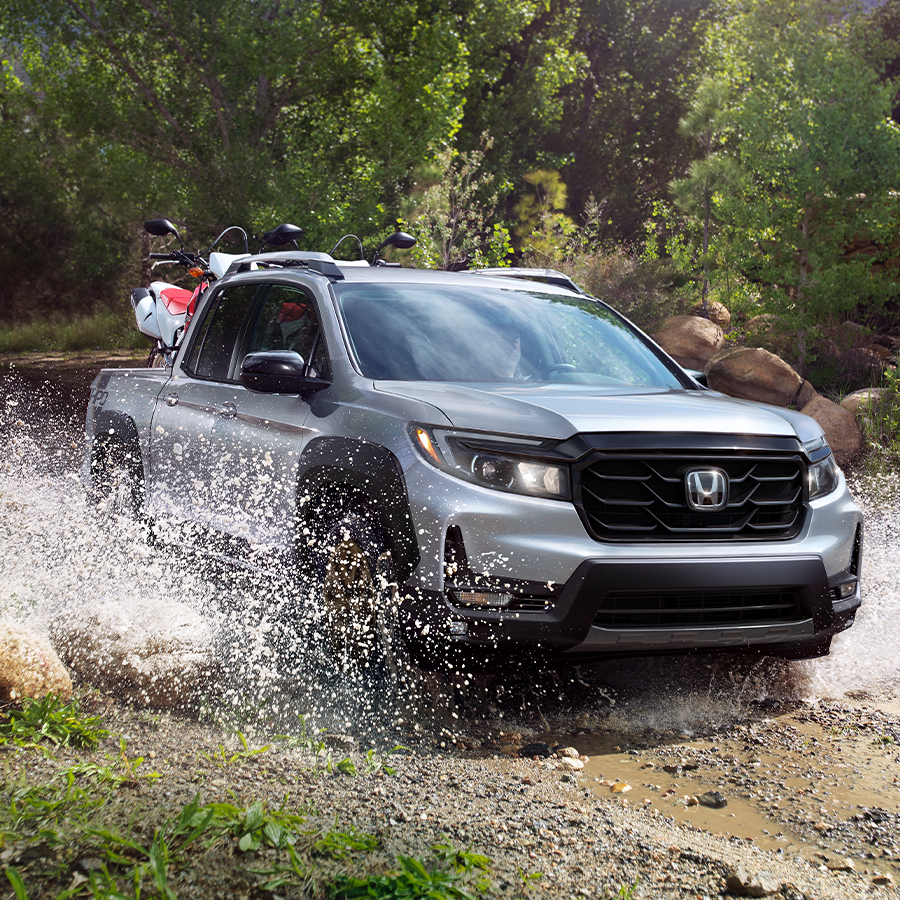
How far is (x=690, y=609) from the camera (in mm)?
3830

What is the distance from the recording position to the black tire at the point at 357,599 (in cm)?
383

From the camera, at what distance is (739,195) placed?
16.5 metres

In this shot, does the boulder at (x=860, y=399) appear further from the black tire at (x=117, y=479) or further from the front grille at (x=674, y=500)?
the black tire at (x=117, y=479)

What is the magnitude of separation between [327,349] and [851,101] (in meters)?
12.2

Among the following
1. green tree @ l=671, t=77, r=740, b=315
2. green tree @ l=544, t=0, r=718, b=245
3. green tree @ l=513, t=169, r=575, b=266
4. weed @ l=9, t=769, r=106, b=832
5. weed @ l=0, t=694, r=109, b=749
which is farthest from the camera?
green tree @ l=544, t=0, r=718, b=245

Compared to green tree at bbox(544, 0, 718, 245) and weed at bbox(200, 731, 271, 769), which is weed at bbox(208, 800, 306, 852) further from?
green tree at bbox(544, 0, 718, 245)

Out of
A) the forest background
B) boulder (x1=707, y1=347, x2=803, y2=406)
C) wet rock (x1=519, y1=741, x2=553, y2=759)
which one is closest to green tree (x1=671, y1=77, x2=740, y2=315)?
the forest background

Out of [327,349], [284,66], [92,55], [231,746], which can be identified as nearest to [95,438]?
[327,349]

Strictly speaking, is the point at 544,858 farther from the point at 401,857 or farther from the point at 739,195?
the point at 739,195

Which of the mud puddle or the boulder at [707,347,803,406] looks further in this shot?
the boulder at [707,347,803,406]

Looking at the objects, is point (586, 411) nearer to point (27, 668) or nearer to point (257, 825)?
point (257, 825)

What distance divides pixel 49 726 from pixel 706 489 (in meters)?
2.41

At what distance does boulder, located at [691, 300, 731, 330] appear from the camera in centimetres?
1788

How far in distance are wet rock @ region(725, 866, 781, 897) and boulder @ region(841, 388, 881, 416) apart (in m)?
9.45
